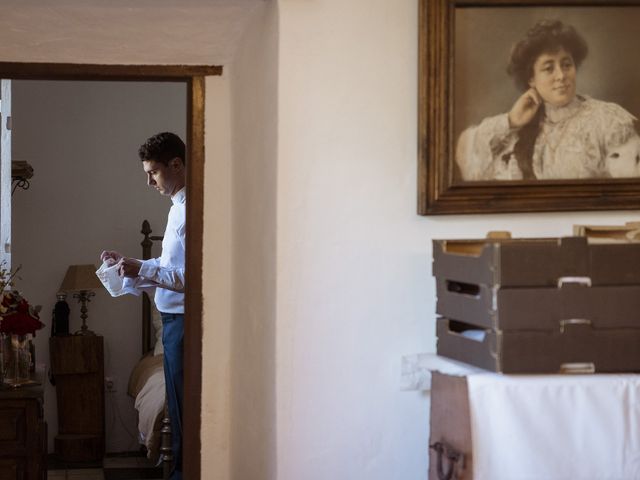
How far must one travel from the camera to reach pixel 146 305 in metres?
6.32

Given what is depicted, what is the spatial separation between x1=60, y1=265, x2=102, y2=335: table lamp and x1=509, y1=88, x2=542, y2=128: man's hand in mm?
3778

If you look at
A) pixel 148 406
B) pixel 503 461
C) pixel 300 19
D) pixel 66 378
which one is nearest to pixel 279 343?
pixel 503 461

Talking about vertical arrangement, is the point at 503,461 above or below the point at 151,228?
below

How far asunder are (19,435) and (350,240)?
1819mm

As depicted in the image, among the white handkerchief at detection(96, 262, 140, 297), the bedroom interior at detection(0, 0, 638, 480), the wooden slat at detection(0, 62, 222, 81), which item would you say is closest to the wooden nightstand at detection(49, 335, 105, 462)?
the white handkerchief at detection(96, 262, 140, 297)

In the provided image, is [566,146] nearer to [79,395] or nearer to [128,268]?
[128,268]

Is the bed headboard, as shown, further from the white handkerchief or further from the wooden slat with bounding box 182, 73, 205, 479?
the wooden slat with bounding box 182, 73, 205, 479

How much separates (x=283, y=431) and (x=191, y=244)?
908 mm

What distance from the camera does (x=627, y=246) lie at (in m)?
2.34

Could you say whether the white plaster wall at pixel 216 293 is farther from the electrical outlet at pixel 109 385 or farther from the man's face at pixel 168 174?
the electrical outlet at pixel 109 385

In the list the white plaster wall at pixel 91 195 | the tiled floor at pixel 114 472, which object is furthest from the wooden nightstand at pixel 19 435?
the white plaster wall at pixel 91 195

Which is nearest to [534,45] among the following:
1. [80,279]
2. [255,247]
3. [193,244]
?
[255,247]

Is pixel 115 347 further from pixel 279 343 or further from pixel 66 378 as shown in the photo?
pixel 279 343

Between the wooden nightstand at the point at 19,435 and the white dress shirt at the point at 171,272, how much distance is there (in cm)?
58
